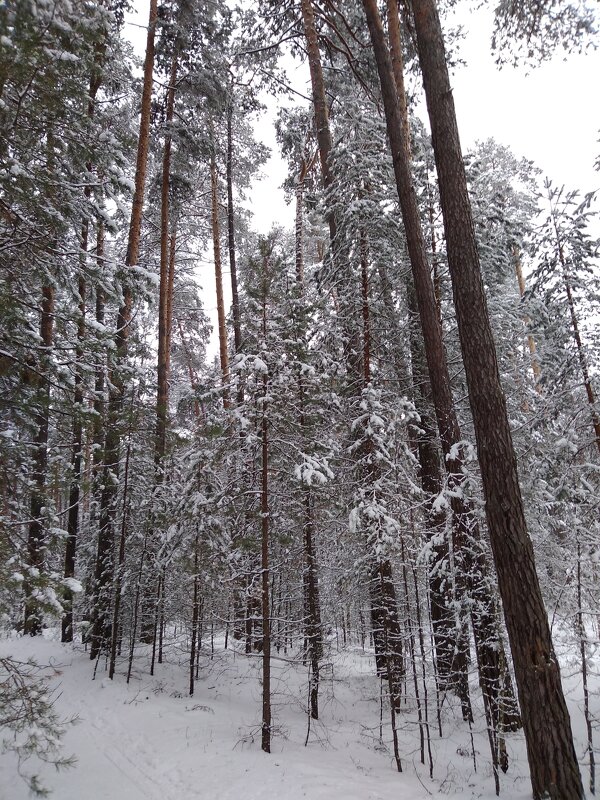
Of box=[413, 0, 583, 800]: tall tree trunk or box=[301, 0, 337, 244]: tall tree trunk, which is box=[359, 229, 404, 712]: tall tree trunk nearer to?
box=[413, 0, 583, 800]: tall tree trunk

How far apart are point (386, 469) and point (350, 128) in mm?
7507

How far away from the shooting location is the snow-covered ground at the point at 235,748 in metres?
5.87

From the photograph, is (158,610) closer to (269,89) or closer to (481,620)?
(481,620)

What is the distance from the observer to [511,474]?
5.15 m

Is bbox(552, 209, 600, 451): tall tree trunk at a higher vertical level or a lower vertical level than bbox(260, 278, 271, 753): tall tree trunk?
higher

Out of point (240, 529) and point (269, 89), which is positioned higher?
point (269, 89)

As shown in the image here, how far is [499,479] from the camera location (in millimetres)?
5152

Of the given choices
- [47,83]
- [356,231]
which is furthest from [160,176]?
[47,83]

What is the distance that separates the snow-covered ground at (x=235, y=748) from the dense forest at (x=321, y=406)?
0.99 ft

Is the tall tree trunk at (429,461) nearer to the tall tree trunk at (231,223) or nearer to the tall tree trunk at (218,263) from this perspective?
the tall tree trunk at (231,223)

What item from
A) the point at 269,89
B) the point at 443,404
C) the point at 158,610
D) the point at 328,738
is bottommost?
the point at 328,738

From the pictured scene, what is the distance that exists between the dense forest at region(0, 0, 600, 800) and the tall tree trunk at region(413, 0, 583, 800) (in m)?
0.03

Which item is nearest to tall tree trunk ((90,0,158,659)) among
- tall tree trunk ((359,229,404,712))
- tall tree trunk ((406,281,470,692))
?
tall tree trunk ((359,229,404,712))

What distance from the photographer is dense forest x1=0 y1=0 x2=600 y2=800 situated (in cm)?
499
